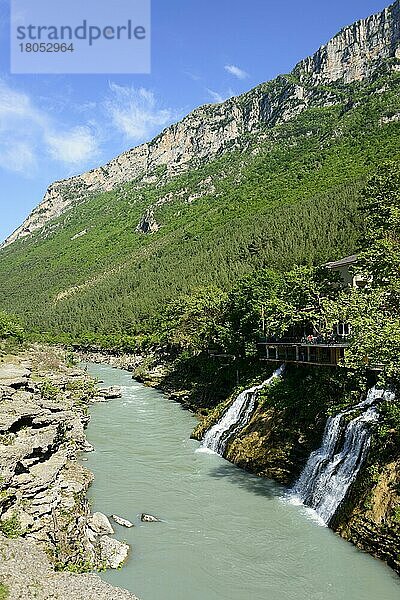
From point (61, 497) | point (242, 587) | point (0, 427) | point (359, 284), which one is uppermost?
point (359, 284)

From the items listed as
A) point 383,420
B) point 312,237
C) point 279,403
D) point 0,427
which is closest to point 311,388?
point 279,403

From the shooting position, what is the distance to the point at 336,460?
2345 cm

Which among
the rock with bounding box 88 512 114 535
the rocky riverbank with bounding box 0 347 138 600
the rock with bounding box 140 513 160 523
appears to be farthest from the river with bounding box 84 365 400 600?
the rocky riverbank with bounding box 0 347 138 600

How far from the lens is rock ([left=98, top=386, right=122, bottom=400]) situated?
54406mm

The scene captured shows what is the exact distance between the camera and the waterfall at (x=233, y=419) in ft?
107

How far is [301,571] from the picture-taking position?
59.6ft

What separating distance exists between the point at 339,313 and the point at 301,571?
434 inches

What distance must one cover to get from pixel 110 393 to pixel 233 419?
961 inches

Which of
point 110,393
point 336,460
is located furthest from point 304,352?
point 110,393

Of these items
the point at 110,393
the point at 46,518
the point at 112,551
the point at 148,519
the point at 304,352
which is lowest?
the point at 148,519

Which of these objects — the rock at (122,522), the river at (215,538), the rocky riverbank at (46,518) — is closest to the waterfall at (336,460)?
the river at (215,538)

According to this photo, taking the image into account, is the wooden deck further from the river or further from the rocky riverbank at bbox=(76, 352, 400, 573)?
the river

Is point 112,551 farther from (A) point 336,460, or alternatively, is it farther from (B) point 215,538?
(A) point 336,460

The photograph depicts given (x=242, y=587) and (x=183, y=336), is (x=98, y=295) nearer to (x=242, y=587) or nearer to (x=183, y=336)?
(x=183, y=336)
